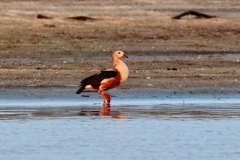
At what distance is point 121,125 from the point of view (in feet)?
37.8

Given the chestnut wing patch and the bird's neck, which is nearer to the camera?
the chestnut wing patch

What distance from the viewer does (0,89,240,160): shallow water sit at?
31.5 feet

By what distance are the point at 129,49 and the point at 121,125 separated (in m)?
9.77

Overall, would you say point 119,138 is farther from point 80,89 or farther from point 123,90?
point 123,90

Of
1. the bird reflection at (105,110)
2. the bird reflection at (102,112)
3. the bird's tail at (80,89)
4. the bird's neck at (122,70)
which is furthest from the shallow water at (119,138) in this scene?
the bird's neck at (122,70)

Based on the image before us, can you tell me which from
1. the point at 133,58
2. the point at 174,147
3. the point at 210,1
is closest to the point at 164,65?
the point at 133,58

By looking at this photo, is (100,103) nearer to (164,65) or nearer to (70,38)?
(164,65)

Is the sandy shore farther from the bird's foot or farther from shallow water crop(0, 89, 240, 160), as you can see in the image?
the bird's foot

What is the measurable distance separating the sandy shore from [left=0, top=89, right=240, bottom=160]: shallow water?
88cm

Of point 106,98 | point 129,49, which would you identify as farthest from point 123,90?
point 129,49

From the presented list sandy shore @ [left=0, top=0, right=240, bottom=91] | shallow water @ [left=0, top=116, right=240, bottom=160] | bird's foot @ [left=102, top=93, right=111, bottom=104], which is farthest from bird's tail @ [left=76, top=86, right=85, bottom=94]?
shallow water @ [left=0, top=116, right=240, bottom=160]

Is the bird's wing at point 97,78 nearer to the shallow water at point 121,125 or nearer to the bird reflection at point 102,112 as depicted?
the shallow water at point 121,125

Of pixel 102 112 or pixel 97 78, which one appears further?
pixel 97 78

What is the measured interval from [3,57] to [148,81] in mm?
4604
